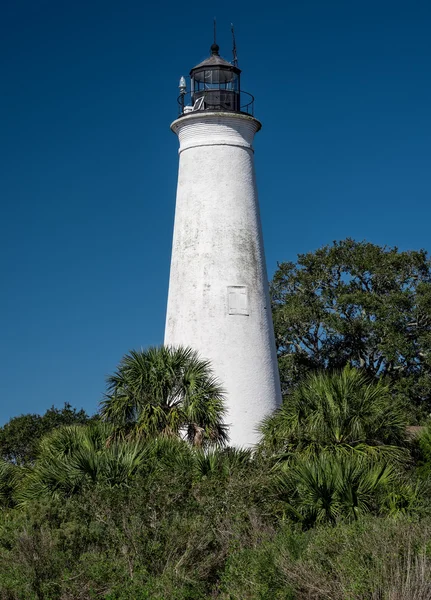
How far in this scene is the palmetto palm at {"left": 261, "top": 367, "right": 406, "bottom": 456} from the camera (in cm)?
2141

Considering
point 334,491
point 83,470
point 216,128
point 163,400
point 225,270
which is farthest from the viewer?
point 216,128

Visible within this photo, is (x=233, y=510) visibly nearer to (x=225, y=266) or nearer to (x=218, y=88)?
(x=225, y=266)

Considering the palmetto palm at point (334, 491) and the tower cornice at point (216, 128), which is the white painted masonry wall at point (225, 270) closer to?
the tower cornice at point (216, 128)

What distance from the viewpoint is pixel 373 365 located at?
39844mm

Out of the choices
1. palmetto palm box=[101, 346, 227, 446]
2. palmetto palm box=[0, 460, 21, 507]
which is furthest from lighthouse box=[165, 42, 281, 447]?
palmetto palm box=[0, 460, 21, 507]

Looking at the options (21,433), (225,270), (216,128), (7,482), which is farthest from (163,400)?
(21,433)

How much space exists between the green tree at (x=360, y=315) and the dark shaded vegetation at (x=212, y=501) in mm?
13686

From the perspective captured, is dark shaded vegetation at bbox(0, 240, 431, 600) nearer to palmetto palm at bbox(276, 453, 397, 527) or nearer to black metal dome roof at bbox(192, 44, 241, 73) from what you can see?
palmetto palm at bbox(276, 453, 397, 527)

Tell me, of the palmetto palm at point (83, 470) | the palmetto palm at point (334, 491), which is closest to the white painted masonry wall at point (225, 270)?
the palmetto palm at point (83, 470)

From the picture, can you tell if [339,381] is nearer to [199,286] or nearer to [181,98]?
[199,286]

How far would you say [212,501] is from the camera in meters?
17.9

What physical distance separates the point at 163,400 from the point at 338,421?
4.01 m

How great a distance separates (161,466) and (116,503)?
1893mm

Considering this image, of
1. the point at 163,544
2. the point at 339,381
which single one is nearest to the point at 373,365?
the point at 339,381
